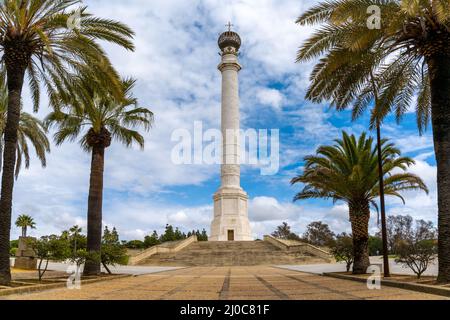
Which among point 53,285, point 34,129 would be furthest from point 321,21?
point 34,129

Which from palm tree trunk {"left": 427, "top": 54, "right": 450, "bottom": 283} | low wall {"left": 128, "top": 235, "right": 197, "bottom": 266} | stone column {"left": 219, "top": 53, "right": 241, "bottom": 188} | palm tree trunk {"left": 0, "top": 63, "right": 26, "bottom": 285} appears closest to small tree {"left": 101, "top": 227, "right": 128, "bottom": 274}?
palm tree trunk {"left": 0, "top": 63, "right": 26, "bottom": 285}

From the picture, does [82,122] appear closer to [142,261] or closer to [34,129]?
[34,129]

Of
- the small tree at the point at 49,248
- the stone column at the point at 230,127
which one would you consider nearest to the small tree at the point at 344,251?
the small tree at the point at 49,248

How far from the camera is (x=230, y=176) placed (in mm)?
44938

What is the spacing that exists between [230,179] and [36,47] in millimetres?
33675

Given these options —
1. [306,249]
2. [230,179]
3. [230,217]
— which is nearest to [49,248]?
[306,249]

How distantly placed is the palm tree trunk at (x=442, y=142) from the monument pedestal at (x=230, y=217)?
32547 mm

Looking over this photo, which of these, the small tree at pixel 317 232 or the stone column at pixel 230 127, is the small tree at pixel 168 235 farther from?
the small tree at pixel 317 232

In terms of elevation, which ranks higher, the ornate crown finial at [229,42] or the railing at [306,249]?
the ornate crown finial at [229,42]

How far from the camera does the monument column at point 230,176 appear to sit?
4309 centimetres

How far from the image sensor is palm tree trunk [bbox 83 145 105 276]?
16031 mm

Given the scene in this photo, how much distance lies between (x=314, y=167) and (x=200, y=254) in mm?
19217
